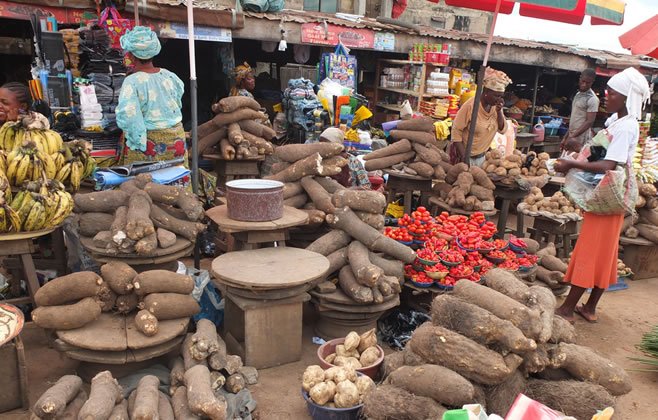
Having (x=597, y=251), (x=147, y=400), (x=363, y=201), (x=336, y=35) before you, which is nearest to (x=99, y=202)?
(x=147, y=400)

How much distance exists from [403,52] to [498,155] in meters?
5.81

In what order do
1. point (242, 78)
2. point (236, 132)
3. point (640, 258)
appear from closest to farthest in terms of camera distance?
point (236, 132)
point (640, 258)
point (242, 78)

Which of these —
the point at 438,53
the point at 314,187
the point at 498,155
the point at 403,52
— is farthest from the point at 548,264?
the point at 403,52

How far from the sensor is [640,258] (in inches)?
257

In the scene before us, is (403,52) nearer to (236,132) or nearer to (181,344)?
(236,132)

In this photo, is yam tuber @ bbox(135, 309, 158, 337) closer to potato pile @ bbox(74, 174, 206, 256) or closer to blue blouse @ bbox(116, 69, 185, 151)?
potato pile @ bbox(74, 174, 206, 256)

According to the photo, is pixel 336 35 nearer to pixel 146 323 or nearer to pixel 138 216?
pixel 138 216

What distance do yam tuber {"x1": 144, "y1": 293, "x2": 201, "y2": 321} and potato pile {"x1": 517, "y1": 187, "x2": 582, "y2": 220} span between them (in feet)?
14.0

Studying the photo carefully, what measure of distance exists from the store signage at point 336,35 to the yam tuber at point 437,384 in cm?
804

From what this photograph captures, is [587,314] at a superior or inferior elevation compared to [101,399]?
inferior

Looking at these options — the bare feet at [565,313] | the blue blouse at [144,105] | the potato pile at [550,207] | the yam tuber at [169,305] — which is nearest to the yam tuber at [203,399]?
the yam tuber at [169,305]

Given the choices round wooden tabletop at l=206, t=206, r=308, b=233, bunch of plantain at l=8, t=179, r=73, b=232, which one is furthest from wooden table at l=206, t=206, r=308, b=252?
bunch of plantain at l=8, t=179, r=73, b=232

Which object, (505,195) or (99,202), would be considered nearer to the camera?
(99,202)

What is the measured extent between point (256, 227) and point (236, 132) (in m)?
2.30
